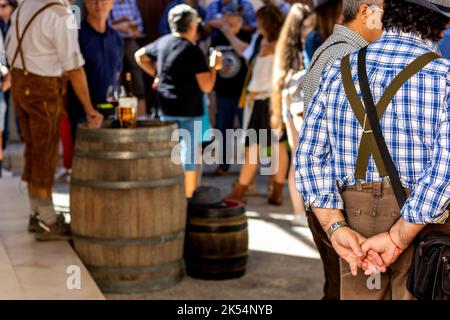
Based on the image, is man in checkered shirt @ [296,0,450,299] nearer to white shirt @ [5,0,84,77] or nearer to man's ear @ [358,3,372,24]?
man's ear @ [358,3,372,24]

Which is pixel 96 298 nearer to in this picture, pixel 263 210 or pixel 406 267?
pixel 406 267

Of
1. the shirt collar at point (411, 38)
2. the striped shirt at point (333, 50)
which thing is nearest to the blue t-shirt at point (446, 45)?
the striped shirt at point (333, 50)

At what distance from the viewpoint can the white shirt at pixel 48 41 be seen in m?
5.73

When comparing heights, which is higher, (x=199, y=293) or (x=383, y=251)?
(x=383, y=251)

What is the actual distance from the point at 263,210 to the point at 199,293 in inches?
99.1

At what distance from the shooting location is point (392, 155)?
9.08ft

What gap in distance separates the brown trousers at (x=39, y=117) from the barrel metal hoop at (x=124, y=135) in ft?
2.01

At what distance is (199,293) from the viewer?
5.57 metres

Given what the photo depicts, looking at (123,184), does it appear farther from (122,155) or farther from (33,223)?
(33,223)

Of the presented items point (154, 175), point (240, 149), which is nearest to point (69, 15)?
point (154, 175)

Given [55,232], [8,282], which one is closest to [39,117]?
[55,232]

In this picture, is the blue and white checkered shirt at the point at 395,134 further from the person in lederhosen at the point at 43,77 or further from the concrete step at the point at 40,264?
the person in lederhosen at the point at 43,77

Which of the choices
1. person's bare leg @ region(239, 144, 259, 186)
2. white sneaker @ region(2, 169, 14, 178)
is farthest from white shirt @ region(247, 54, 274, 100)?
white sneaker @ region(2, 169, 14, 178)
